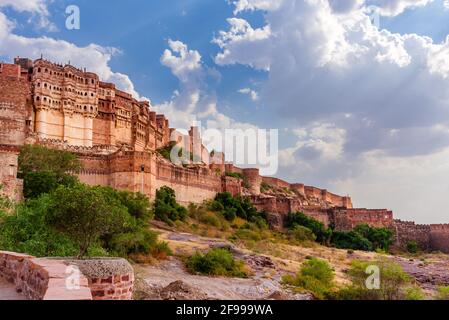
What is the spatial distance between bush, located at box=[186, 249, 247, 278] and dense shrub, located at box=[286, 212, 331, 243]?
24.9 meters

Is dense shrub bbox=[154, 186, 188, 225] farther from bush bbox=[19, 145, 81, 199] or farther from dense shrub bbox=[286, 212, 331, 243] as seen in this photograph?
dense shrub bbox=[286, 212, 331, 243]

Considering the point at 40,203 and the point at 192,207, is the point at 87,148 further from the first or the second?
the point at 40,203

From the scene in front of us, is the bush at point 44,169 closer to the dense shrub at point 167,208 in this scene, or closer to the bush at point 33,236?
the dense shrub at point 167,208

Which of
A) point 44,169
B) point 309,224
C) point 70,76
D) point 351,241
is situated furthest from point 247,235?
point 70,76

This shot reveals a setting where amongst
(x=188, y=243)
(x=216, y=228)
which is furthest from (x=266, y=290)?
(x=216, y=228)

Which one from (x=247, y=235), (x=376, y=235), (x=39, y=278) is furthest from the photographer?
(x=376, y=235)

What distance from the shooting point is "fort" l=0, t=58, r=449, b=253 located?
35.6m

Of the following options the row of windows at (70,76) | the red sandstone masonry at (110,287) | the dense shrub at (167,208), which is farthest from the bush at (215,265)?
the row of windows at (70,76)

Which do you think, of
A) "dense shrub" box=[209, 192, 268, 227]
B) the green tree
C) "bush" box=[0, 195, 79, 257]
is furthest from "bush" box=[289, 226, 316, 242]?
the green tree

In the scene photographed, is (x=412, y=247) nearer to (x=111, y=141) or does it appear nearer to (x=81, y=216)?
(x=111, y=141)

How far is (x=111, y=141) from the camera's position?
45.9 m

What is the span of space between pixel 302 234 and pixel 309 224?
391 cm

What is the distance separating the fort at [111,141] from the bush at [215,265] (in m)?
8.42

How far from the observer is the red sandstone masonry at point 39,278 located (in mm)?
4910
